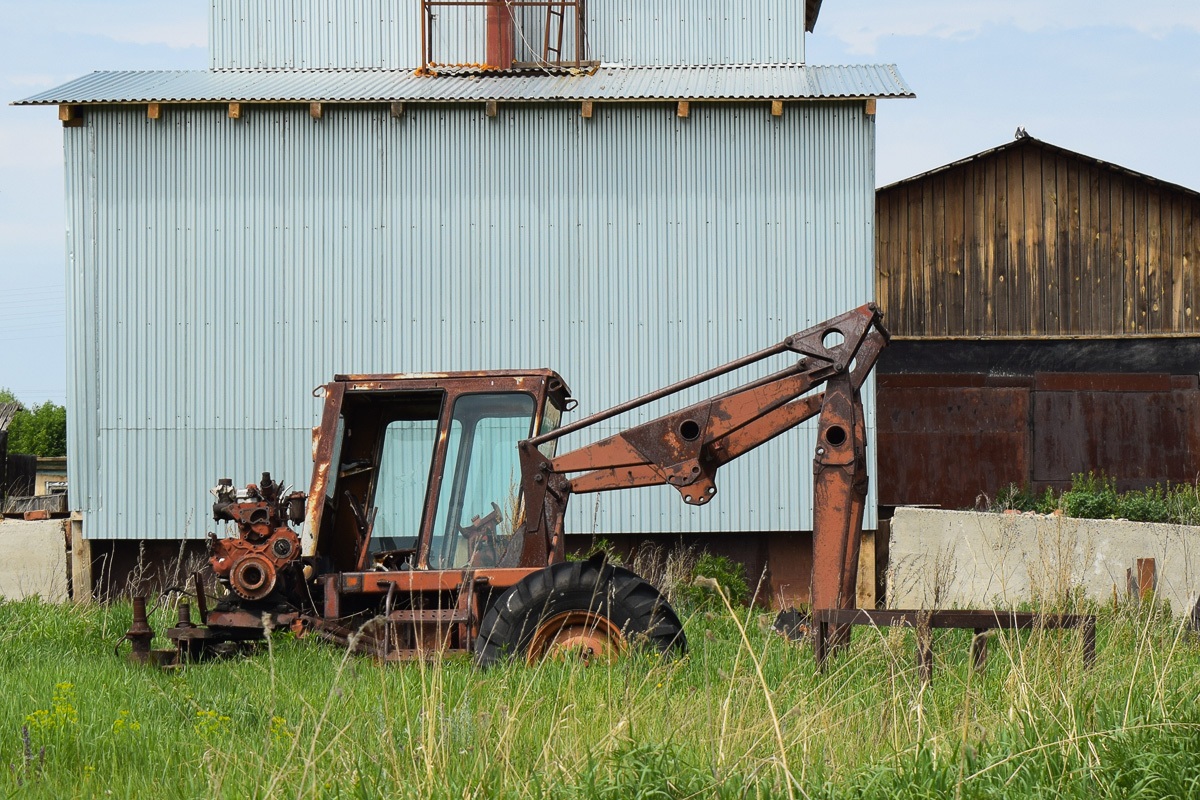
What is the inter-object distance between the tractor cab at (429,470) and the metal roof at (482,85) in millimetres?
6327

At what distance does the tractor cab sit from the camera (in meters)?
7.73

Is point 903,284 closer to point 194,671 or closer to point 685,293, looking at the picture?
point 685,293

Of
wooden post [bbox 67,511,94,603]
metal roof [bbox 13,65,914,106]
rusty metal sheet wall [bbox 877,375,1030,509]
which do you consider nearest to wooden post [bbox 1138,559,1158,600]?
rusty metal sheet wall [bbox 877,375,1030,509]

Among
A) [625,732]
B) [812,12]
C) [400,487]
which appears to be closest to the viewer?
[625,732]

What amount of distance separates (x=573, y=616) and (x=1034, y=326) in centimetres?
1295

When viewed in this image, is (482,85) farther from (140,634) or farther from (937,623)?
(937,623)

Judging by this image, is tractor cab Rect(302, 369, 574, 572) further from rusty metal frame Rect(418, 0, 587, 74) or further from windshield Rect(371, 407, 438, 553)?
rusty metal frame Rect(418, 0, 587, 74)

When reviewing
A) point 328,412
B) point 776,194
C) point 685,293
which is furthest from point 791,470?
point 328,412

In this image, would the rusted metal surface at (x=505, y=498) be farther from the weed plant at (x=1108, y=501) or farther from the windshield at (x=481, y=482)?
the weed plant at (x=1108, y=501)

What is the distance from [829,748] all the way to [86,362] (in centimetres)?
1180

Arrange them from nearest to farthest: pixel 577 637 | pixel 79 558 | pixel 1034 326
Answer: pixel 577 637 < pixel 79 558 < pixel 1034 326

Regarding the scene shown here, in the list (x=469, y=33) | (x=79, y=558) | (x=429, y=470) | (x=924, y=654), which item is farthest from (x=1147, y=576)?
(x=79, y=558)

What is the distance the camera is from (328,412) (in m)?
8.05

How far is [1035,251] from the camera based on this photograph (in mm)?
17812
